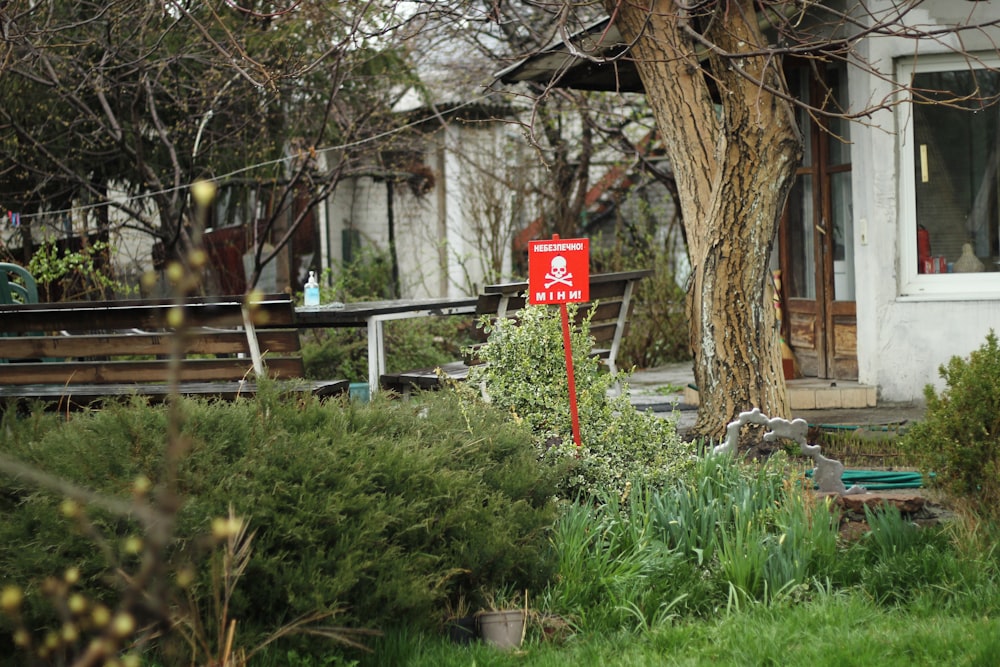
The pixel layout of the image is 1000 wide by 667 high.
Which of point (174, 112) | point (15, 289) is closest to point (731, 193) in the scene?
point (15, 289)

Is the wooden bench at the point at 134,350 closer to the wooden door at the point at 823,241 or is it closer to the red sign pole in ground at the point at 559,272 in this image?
the red sign pole in ground at the point at 559,272

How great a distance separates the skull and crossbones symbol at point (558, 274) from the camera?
215 inches

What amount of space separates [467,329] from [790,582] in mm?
10163

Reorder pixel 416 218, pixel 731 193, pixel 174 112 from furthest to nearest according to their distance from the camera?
pixel 416 218 → pixel 174 112 → pixel 731 193

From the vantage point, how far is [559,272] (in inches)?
217

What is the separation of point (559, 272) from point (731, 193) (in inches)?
61.8

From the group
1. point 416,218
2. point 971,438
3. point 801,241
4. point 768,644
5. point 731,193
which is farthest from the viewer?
point 416,218

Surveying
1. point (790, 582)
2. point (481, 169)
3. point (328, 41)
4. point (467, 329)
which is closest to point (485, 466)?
point (790, 582)

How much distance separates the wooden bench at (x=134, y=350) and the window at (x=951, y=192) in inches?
193

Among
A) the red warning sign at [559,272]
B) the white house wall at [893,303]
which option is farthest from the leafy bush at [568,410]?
the white house wall at [893,303]

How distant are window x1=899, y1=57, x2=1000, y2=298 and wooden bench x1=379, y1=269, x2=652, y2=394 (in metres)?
2.15

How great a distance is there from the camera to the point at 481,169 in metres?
15.1

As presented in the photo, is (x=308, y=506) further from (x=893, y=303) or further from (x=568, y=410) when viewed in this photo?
(x=893, y=303)

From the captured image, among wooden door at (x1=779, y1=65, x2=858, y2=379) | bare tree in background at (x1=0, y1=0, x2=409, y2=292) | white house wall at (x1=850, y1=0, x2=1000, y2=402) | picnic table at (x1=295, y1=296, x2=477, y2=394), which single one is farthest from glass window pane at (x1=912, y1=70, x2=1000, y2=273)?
bare tree in background at (x1=0, y1=0, x2=409, y2=292)
